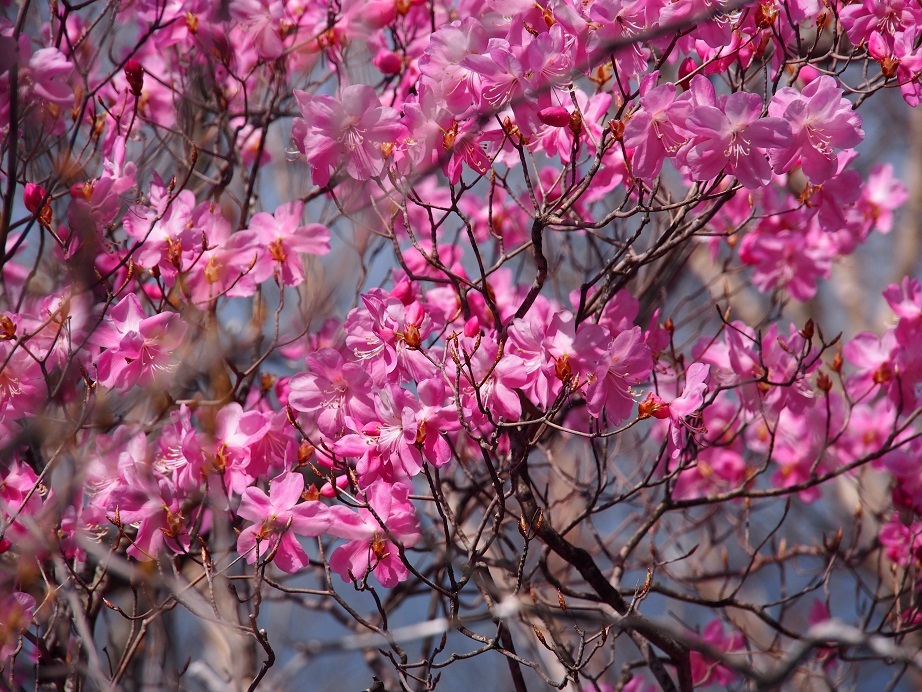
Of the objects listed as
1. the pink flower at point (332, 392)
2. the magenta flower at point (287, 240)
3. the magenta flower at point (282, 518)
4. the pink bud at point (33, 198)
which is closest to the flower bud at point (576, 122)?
the pink flower at point (332, 392)

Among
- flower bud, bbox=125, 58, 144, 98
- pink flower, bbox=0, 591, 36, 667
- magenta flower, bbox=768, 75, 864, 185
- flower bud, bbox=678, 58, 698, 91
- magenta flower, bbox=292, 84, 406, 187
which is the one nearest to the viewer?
pink flower, bbox=0, 591, 36, 667

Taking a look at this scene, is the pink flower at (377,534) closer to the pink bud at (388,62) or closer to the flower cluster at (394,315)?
the flower cluster at (394,315)

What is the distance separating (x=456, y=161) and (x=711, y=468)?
190 centimetres

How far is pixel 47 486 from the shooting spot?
7.29ft

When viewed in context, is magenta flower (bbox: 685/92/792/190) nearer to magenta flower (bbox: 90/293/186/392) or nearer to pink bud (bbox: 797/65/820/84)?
pink bud (bbox: 797/65/820/84)

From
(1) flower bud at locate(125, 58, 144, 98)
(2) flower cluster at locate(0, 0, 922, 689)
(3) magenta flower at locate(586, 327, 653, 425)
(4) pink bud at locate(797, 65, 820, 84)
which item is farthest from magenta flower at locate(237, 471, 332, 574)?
(4) pink bud at locate(797, 65, 820, 84)

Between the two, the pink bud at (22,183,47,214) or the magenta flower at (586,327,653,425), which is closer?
the magenta flower at (586,327,653,425)

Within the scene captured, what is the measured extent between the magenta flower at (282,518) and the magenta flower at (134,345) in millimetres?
374

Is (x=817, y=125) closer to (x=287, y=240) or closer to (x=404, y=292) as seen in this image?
(x=404, y=292)

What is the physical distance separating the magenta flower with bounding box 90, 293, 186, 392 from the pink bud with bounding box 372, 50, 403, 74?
41.0 inches

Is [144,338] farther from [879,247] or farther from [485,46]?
[879,247]

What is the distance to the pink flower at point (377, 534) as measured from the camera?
1909mm

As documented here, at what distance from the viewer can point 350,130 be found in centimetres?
198

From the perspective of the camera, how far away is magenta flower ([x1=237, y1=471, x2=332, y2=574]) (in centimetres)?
193
